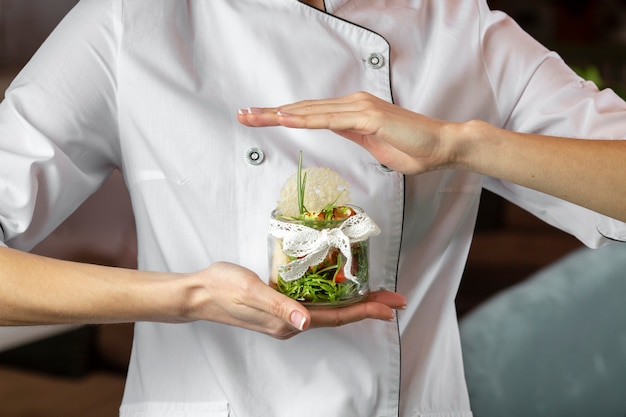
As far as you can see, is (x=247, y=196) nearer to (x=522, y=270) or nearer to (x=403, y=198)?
(x=403, y=198)

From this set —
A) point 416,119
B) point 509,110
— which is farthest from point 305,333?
point 509,110

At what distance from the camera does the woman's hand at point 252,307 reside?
0.98m

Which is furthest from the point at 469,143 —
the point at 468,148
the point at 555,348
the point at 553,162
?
the point at 555,348

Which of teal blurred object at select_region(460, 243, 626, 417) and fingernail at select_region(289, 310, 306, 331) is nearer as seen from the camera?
fingernail at select_region(289, 310, 306, 331)

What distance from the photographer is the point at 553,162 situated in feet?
3.73

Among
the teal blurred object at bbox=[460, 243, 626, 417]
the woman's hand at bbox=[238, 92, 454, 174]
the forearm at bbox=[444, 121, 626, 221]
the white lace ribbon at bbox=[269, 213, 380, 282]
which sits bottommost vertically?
the teal blurred object at bbox=[460, 243, 626, 417]

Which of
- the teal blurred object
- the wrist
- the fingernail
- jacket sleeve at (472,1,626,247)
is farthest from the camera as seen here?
the teal blurred object

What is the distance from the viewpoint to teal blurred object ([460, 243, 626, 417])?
86.3 inches

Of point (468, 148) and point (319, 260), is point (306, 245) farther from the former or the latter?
point (468, 148)

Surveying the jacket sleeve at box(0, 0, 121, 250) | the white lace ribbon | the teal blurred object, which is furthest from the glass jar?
the teal blurred object

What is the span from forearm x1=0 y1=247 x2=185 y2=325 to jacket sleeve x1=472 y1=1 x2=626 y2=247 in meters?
0.57

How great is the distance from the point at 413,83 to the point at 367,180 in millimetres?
167

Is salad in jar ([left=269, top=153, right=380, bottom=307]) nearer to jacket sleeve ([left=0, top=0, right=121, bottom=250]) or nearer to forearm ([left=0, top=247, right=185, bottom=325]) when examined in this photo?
forearm ([left=0, top=247, right=185, bottom=325])

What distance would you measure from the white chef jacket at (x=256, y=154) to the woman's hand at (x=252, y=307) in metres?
0.16
